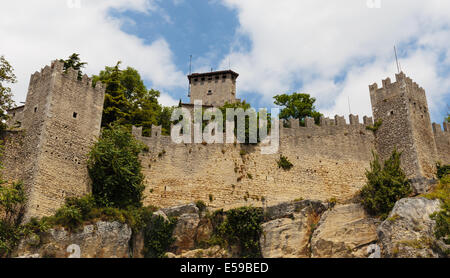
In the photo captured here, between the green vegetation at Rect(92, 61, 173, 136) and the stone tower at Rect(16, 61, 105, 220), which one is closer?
the stone tower at Rect(16, 61, 105, 220)

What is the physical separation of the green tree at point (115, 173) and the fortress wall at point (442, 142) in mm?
18400

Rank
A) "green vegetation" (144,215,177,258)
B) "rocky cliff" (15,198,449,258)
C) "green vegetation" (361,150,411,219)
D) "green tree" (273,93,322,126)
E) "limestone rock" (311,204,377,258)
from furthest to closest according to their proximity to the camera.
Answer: "green tree" (273,93,322,126) < "green vegetation" (361,150,411,219) < "green vegetation" (144,215,177,258) < "limestone rock" (311,204,377,258) < "rocky cliff" (15,198,449,258)

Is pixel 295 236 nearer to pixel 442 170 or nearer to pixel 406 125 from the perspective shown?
pixel 406 125

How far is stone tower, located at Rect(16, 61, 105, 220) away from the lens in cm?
2494

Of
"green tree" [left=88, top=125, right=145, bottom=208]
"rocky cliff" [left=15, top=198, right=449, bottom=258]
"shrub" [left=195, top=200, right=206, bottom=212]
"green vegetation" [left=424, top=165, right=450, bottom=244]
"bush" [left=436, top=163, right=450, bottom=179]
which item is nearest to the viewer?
"green vegetation" [left=424, top=165, right=450, bottom=244]

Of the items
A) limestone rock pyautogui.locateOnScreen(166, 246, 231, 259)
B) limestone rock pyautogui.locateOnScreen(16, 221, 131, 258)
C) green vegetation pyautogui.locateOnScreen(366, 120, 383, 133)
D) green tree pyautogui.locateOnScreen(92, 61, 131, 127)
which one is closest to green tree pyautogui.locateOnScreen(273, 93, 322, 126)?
green vegetation pyautogui.locateOnScreen(366, 120, 383, 133)

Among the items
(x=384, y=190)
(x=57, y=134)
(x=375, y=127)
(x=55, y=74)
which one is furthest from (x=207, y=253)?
(x=375, y=127)

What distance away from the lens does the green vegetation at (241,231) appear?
2653cm

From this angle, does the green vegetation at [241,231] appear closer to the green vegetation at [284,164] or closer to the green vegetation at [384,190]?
the green vegetation at [284,164]

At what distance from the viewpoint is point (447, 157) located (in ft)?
109

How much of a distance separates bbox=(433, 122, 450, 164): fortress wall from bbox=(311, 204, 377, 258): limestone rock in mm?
9199

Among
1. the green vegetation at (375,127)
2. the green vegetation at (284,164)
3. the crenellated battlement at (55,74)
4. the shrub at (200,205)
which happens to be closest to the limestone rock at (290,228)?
the green vegetation at (284,164)

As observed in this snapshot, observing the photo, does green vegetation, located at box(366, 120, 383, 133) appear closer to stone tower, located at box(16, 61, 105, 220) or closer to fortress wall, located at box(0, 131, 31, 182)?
stone tower, located at box(16, 61, 105, 220)

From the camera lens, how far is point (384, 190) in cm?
2666
